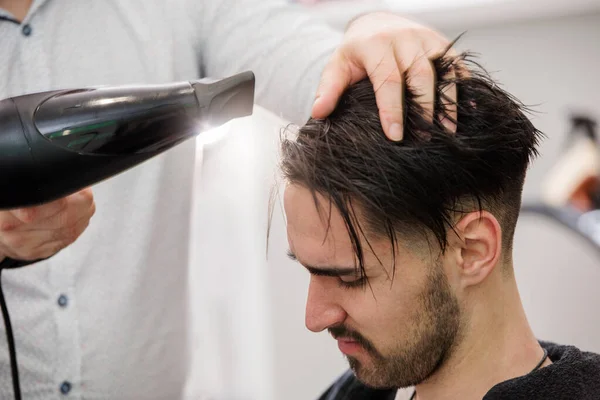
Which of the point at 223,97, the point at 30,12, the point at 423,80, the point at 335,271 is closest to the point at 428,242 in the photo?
the point at 335,271

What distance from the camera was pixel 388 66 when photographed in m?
0.92

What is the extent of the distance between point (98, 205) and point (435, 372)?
73 cm

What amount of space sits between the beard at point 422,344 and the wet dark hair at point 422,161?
83 mm

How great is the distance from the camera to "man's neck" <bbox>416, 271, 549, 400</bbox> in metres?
1.09

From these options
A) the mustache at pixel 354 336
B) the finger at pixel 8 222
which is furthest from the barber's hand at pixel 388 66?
the finger at pixel 8 222

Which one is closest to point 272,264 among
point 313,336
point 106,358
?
point 313,336

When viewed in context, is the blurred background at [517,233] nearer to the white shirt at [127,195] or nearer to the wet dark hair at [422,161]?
the white shirt at [127,195]

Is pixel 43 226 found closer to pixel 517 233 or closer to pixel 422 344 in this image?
pixel 422 344

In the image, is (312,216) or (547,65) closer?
(312,216)

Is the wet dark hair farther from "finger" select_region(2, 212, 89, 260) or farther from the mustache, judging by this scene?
"finger" select_region(2, 212, 89, 260)

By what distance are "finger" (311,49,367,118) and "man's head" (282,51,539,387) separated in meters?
0.05

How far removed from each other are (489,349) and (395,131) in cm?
42

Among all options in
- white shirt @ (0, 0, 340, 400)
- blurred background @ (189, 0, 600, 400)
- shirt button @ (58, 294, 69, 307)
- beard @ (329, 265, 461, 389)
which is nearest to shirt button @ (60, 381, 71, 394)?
white shirt @ (0, 0, 340, 400)

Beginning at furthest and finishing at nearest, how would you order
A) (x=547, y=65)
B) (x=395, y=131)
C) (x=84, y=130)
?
(x=547, y=65) < (x=395, y=131) < (x=84, y=130)
